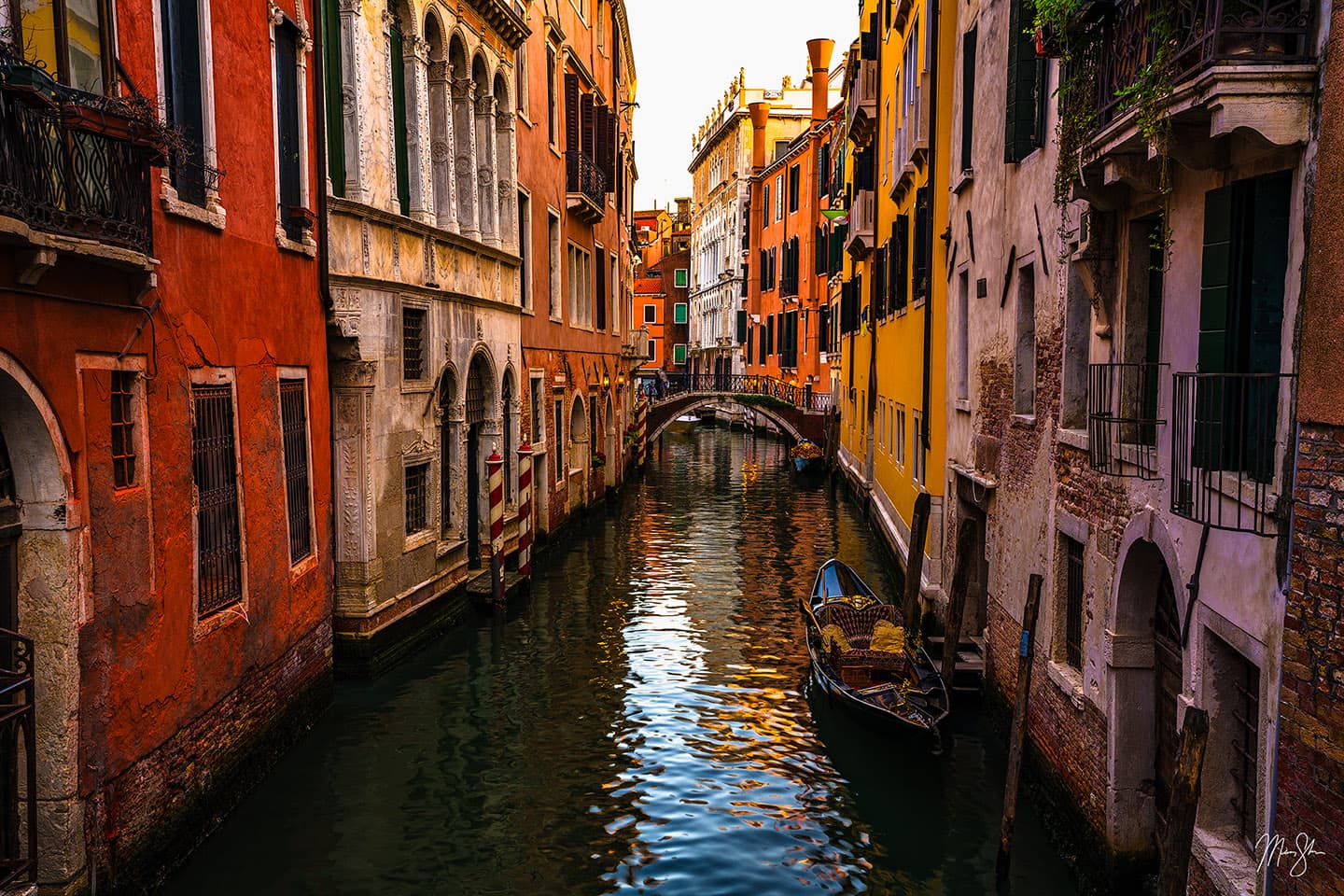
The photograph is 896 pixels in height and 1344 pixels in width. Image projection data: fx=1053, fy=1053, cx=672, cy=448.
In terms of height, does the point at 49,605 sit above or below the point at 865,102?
below

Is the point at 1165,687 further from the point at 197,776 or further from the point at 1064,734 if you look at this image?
the point at 197,776

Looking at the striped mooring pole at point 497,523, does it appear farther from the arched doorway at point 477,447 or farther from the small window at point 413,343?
the small window at point 413,343

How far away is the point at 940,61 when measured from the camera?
47.7 feet

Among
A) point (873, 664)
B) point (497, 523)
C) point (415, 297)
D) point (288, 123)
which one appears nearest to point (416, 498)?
point (497, 523)

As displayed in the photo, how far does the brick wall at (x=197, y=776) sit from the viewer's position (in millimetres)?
6266

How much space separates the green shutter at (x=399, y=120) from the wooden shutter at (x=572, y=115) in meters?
9.49

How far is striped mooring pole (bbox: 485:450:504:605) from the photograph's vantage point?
47.9 feet

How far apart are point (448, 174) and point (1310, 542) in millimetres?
11741

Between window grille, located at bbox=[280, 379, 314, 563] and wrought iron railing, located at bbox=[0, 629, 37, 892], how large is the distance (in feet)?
12.7

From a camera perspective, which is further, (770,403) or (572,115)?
(770,403)

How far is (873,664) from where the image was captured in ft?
35.0

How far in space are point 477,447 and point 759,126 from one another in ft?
133

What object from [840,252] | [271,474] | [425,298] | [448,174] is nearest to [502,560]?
[425,298]

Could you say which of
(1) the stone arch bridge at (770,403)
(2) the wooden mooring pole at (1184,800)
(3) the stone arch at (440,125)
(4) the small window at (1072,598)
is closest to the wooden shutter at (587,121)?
(3) the stone arch at (440,125)
